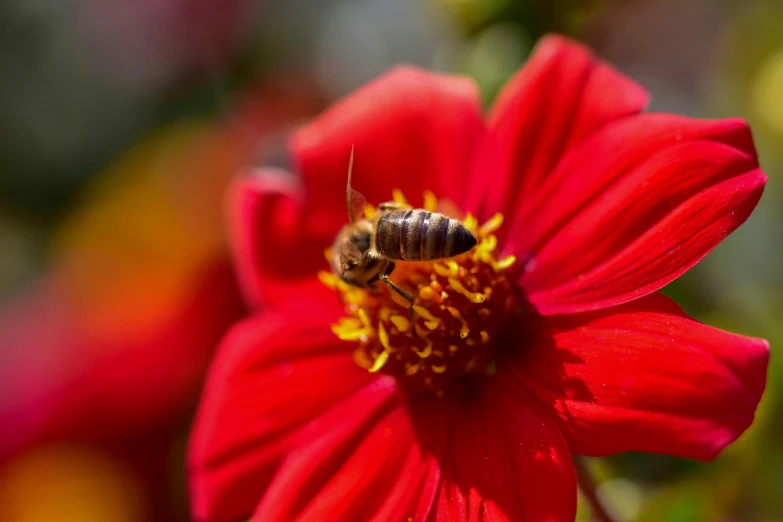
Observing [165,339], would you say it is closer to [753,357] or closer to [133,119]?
[133,119]

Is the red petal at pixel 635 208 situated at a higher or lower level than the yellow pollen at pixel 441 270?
lower

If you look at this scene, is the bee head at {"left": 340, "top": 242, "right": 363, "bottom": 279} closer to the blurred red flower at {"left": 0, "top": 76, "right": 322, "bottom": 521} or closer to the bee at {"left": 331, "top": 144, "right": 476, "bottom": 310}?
the bee at {"left": 331, "top": 144, "right": 476, "bottom": 310}

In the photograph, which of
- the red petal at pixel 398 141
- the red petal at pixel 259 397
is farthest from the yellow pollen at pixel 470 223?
the red petal at pixel 259 397

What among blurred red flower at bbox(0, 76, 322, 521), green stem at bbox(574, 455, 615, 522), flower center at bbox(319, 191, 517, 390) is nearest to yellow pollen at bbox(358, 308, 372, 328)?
flower center at bbox(319, 191, 517, 390)

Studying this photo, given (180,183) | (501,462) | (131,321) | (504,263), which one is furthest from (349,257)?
(180,183)

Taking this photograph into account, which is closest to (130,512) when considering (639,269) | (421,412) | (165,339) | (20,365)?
(165,339)

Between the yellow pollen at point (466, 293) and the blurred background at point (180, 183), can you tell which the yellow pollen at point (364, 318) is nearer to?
the yellow pollen at point (466, 293)

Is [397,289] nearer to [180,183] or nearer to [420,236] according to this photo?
[420,236]
